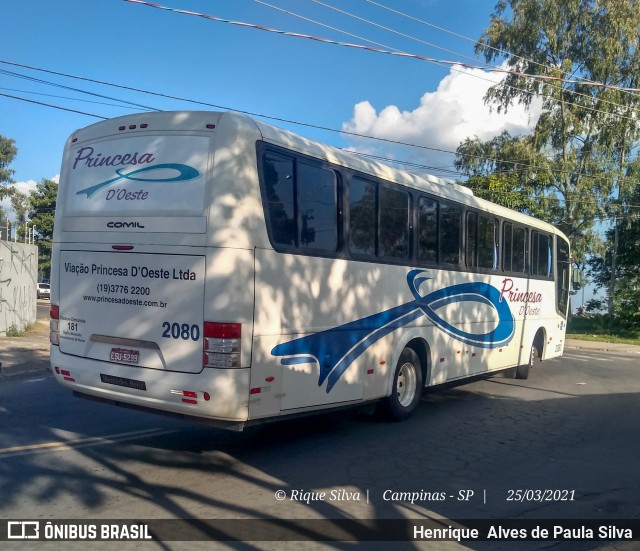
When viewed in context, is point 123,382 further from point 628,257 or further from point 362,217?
point 628,257

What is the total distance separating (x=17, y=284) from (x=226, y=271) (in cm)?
1477

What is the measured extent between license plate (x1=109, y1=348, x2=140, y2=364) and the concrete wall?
12716mm

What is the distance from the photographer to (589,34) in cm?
3303

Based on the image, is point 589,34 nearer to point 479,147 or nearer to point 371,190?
point 479,147

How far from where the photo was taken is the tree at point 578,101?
32656 mm

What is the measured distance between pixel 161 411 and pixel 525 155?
30925mm

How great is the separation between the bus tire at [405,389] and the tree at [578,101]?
2568cm

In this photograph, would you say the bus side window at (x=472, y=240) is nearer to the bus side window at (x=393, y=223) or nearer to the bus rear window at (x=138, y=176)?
the bus side window at (x=393, y=223)

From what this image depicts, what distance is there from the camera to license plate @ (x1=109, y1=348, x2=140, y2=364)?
6.70 m

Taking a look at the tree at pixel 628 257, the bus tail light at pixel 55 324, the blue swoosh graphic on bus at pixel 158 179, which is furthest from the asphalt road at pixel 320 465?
the tree at pixel 628 257

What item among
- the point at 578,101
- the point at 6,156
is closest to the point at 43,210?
the point at 6,156

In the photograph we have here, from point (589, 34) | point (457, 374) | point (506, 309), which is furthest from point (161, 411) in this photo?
point (589, 34)

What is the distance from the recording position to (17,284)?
61.5 feet

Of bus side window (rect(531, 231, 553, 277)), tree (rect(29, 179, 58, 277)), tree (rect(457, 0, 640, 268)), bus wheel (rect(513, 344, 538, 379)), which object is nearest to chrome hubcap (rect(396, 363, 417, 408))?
bus wheel (rect(513, 344, 538, 379))
